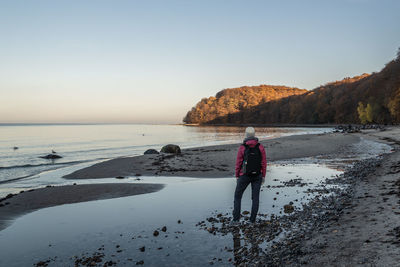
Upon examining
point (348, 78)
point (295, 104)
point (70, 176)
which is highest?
point (348, 78)

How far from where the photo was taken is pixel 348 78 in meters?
195

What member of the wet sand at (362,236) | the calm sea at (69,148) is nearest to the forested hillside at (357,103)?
the calm sea at (69,148)

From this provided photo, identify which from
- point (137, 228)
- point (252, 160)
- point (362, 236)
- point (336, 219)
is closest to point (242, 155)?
point (252, 160)

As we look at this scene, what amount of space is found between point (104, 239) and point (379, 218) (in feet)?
24.3

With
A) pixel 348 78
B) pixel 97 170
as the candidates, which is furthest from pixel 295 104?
Result: pixel 97 170

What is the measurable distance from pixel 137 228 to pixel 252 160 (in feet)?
13.2

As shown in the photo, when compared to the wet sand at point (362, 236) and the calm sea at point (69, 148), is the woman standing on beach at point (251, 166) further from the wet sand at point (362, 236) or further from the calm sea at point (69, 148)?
the calm sea at point (69, 148)

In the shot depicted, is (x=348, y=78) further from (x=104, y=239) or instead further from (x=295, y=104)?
(x=104, y=239)

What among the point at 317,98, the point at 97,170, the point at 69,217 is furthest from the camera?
the point at 317,98

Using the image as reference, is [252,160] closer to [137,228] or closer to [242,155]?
[242,155]

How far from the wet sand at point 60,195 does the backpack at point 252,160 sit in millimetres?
6846

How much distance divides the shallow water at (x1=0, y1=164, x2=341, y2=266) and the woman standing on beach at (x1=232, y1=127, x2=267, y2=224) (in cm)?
126

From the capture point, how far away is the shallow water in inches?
250

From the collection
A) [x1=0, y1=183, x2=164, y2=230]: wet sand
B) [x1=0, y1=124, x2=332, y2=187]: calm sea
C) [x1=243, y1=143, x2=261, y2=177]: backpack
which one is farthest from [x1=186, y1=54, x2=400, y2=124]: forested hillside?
[x1=243, y1=143, x2=261, y2=177]: backpack
